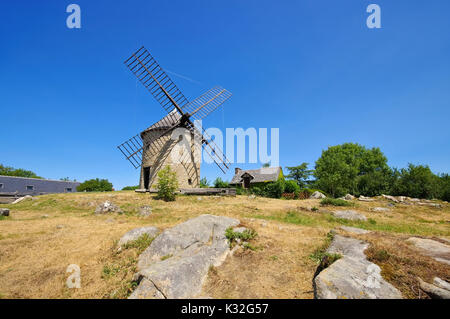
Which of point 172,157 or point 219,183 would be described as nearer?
point 172,157

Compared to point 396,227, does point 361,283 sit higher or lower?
higher

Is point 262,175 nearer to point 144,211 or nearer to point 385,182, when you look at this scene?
point 385,182

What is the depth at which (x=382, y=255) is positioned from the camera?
4.46 m

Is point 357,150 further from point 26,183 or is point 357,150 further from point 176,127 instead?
point 26,183

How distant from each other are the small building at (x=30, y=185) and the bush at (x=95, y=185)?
3.40 metres

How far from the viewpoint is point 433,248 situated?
17.6ft

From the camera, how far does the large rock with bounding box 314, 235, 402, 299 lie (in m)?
3.18

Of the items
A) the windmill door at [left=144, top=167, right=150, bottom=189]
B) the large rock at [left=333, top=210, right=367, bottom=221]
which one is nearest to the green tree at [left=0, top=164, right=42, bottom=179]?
the windmill door at [left=144, top=167, right=150, bottom=189]

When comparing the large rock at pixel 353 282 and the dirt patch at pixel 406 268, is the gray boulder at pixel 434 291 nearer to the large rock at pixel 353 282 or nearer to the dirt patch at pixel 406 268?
the dirt patch at pixel 406 268

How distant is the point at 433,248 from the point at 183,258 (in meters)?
6.90

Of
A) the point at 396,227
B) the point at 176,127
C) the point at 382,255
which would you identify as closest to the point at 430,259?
the point at 382,255

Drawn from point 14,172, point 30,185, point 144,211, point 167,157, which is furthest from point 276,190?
point 14,172
